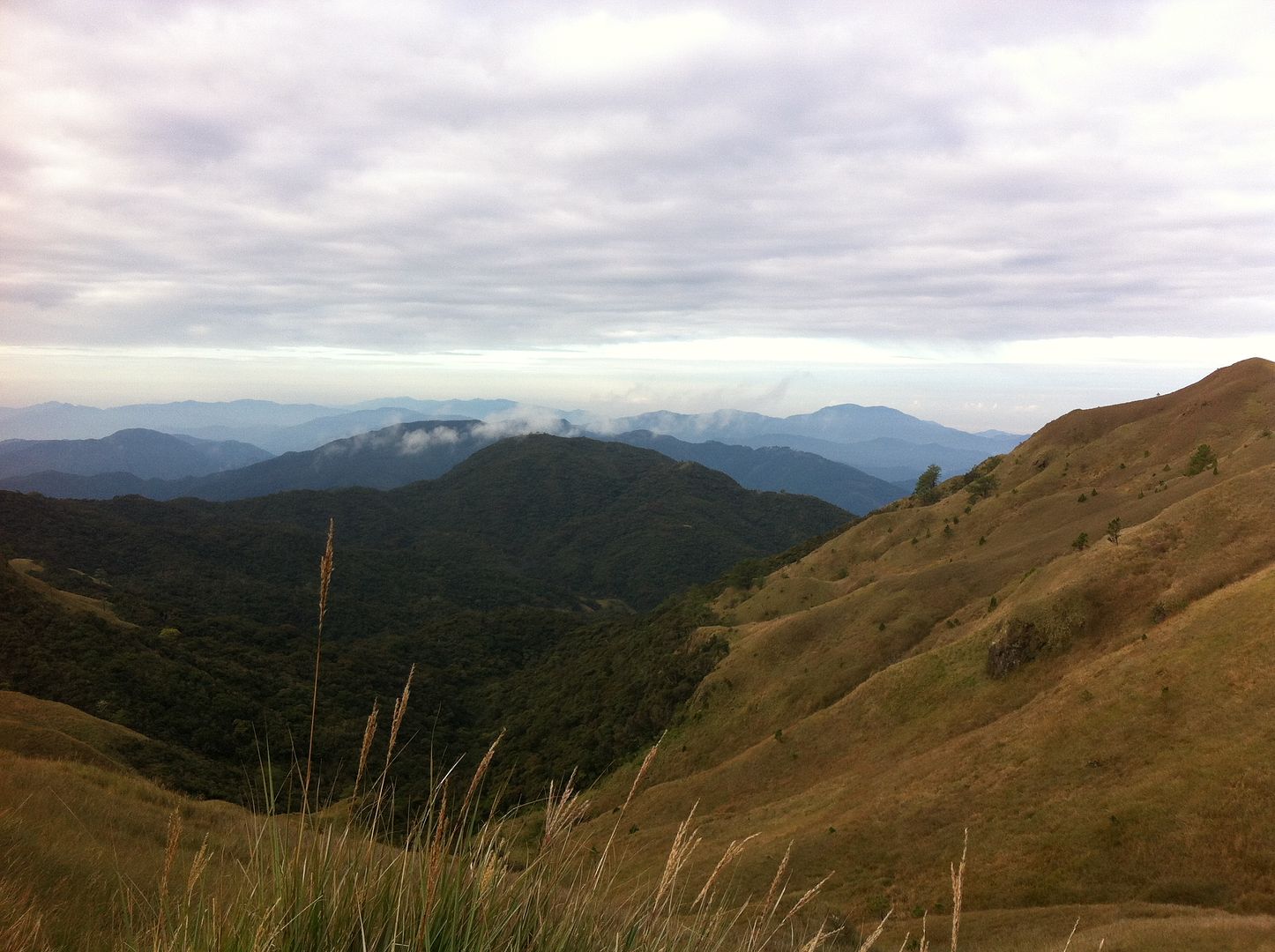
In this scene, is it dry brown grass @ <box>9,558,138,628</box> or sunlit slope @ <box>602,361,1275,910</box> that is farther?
dry brown grass @ <box>9,558,138,628</box>

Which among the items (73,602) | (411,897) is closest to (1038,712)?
(411,897)

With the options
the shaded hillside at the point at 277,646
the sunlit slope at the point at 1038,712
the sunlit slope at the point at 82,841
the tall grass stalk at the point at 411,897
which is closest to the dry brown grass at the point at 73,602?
the shaded hillside at the point at 277,646

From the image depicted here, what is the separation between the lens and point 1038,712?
77.0 ft

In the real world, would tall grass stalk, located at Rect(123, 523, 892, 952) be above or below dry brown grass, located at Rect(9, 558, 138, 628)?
above

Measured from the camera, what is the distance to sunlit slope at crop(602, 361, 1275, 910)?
16594 mm

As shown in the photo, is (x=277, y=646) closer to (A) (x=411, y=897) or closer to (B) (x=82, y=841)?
(B) (x=82, y=841)

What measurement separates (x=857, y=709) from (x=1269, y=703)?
16.6 m

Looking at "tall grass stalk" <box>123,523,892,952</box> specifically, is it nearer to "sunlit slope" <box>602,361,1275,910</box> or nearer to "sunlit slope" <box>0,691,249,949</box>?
"sunlit slope" <box>0,691,249,949</box>

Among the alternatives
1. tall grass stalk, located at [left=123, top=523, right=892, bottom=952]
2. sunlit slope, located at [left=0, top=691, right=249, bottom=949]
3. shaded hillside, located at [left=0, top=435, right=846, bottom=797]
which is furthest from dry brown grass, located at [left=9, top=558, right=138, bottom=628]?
tall grass stalk, located at [left=123, top=523, right=892, bottom=952]

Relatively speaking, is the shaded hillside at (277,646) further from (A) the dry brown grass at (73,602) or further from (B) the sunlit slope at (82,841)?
(B) the sunlit slope at (82,841)

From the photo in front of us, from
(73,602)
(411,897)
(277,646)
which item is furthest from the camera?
(277,646)

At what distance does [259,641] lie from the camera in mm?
72438

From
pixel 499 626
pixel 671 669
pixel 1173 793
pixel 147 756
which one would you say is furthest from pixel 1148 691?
pixel 499 626

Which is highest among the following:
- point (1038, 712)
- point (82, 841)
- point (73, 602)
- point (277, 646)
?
point (82, 841)
